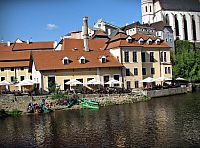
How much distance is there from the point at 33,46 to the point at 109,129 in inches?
1928

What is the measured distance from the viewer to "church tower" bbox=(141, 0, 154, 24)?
3748 inches

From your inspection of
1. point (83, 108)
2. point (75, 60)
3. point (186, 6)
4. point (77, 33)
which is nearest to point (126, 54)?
point (75, 60)

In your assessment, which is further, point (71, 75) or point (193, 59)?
point (193, 59)

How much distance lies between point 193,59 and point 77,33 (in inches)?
1261

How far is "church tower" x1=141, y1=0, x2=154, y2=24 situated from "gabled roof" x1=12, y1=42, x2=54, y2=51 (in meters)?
36.7

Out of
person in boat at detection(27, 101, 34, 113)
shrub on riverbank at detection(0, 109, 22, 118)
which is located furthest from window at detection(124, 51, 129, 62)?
shrub on riverbank at detection(0, 109, 22, 118)

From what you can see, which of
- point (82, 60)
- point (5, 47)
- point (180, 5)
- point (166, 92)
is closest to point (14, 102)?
point (82, 60)

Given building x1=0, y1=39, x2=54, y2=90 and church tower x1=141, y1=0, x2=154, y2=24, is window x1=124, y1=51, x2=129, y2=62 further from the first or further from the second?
church tower x1=141, y1=0, x2=154, y2=24

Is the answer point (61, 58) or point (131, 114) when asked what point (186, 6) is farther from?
point (131, 114)

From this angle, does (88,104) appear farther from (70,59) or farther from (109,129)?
(109,129)

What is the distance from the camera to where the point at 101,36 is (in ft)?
219

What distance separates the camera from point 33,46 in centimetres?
6775

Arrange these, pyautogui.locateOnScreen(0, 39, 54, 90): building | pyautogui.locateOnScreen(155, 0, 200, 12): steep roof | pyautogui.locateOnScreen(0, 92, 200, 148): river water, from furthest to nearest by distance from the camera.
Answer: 1. pyautogui.locateOnScreen(155, 0, 200, 12): steep roof
2. pyautogui.locateOnScreen(0, 39, 54, 90): building
3. pyautogui.locateOnScreen(0, 92, 200, 148): river water

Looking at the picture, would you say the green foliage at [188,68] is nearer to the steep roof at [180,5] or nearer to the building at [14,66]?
the building at [14,66]
